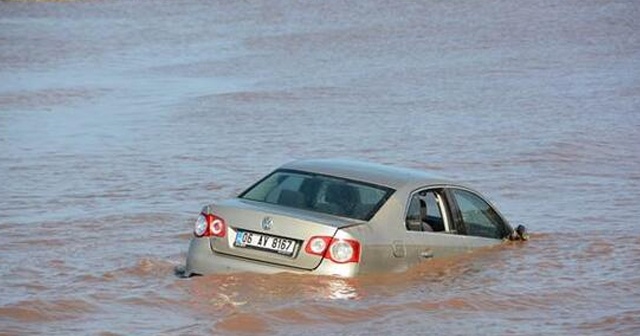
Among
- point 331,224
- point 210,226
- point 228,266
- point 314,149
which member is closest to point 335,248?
point 331,224

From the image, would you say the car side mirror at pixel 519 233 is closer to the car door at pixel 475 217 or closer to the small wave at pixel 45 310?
the car door at pixel 475 217

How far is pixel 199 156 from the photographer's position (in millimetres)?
21969

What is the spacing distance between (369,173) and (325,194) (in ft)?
1.71

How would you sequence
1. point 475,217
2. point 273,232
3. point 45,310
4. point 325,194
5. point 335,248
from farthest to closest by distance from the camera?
1. point 475,217
2. point 325,194
3. point 45,310
4. point 273,232
5. point 335,248

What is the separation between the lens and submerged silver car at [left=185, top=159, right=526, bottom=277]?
1122 cm

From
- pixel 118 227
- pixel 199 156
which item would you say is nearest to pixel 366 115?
pixel 199 156

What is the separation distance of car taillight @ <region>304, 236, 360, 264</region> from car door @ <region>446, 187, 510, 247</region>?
61.6 inches

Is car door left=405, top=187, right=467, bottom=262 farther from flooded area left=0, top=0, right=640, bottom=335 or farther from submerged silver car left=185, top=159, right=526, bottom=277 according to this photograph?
flooded area left=0, top=0, right=640, bottom=335

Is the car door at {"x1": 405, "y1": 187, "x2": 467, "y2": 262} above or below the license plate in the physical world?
above

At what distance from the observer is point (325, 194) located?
11.8m

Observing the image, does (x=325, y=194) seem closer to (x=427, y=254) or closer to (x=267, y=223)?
(x=267, y=223)

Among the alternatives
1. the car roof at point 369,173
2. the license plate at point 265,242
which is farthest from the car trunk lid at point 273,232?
the car roof at point 369,173

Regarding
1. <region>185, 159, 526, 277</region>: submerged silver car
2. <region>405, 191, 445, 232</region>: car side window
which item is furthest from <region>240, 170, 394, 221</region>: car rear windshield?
<region>405, 191, 445, 232</region>: car side window

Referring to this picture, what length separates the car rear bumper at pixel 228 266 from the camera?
11.2 meters
